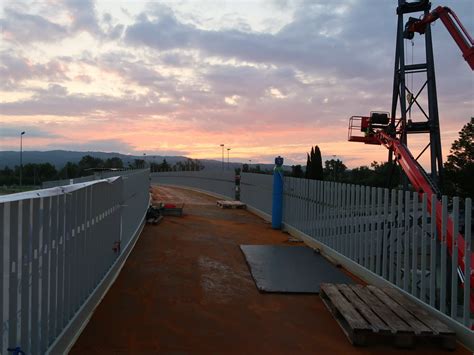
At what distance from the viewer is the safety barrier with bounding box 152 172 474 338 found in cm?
576

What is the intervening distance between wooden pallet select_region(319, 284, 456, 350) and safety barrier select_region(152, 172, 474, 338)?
296mm

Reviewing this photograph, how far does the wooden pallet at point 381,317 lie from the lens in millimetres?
5215

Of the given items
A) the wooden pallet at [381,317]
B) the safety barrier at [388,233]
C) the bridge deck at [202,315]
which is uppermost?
the safety barrier at [388,233]

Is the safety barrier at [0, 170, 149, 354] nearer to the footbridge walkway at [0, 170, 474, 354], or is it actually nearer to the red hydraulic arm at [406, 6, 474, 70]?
the footbridge walkway at [0, 170, 474, 354]

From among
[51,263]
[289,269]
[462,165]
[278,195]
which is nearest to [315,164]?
[462,165]

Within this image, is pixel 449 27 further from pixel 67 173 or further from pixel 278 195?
→ pixel 67 173

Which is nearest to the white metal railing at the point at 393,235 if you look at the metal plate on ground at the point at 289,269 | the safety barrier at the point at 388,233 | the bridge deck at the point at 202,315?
the safety barrier at the point at 388,233

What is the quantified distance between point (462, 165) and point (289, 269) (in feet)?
149

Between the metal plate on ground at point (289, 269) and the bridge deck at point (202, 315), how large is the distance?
0.27 metres

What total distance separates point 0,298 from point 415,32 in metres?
25.9

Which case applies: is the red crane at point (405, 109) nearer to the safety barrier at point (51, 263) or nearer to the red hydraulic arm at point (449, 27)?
the red hydraulic arm at point (449, 27)

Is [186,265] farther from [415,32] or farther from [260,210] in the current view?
[415,32]

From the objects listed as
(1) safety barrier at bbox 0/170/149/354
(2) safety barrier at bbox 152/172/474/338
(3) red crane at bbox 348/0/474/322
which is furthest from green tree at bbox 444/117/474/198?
(1) safety barrier at bbox 0/170/149/354

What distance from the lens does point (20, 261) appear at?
338 cm
